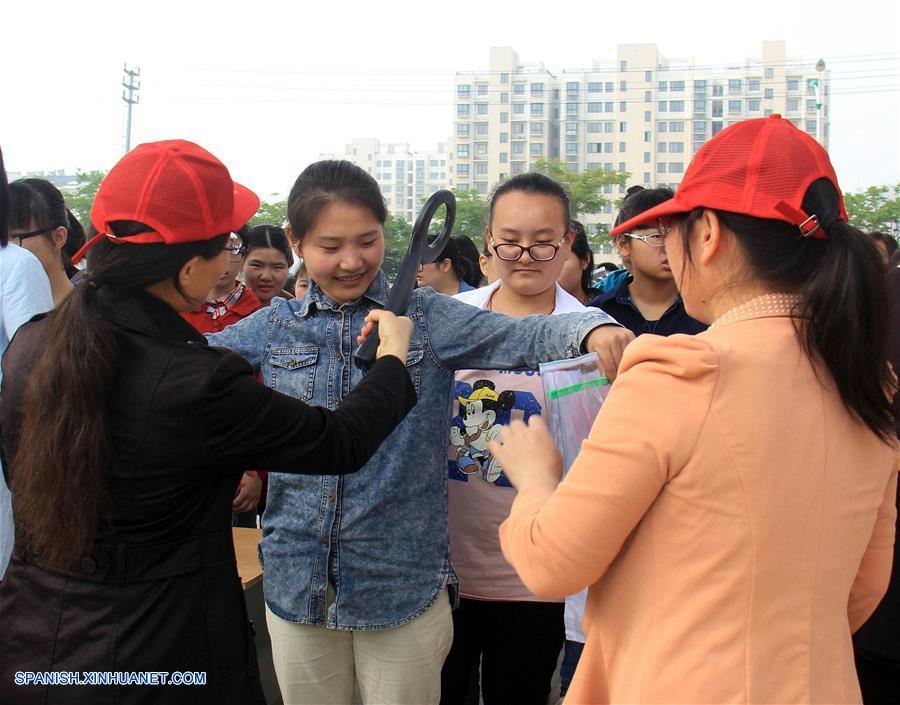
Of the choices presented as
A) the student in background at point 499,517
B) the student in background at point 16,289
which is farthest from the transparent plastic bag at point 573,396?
the student in background at point 16,289

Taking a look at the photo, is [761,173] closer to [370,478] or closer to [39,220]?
[370,478]

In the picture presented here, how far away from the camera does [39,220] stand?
3688mm

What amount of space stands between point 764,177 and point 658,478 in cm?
46

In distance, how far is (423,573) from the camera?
2004mm

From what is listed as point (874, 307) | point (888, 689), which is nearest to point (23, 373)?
point (874, 307)

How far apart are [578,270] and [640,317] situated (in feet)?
4.45

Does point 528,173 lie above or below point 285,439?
above

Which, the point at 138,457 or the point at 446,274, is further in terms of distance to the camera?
the point at 446,274

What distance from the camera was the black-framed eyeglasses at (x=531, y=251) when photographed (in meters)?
2.59

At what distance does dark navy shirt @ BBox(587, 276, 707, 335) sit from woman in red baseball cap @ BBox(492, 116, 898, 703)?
176cm

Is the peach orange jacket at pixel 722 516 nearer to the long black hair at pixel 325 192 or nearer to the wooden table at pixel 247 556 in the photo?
the long black hair at pixel 325 192

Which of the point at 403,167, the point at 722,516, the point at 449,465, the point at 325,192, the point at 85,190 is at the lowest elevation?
the point at 449,465

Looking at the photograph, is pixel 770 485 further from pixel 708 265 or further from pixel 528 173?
pixel 528 173

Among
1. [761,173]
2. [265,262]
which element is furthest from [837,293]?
[265,262]
